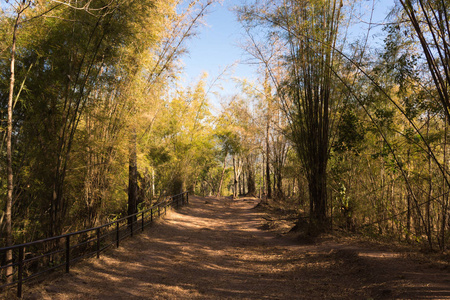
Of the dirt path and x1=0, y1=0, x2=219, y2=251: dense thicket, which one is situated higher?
x1=0, y1=0, x2=219, y2=251: dense thicket

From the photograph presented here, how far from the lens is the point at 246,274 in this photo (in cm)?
487

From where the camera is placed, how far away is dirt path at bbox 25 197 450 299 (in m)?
3.54

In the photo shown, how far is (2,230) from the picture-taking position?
210 inches

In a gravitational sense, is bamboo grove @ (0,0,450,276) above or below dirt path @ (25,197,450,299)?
above

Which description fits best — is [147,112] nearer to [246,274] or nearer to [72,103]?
[72,103]

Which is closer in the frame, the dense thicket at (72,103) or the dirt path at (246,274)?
the dirt path at (246,274)

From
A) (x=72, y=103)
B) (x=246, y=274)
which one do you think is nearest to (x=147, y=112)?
(x=72, y=103)

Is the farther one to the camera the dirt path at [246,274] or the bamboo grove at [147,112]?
the bamboo grove at [147,112]

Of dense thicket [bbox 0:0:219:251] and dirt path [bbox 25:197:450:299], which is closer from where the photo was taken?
dirt path [bbox 25:197:450:299]

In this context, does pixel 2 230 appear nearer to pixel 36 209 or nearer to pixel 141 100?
pixel 36 209

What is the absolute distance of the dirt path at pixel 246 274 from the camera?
354cm

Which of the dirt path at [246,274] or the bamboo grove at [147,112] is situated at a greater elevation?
the bamboo grove at [147,112]

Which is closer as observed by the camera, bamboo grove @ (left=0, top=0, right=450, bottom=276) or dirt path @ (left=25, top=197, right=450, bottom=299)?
dirt path @ (left=25, top=197, right=450, bottom=299)

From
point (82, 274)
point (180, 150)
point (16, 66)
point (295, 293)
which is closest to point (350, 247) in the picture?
point (295, 293)
